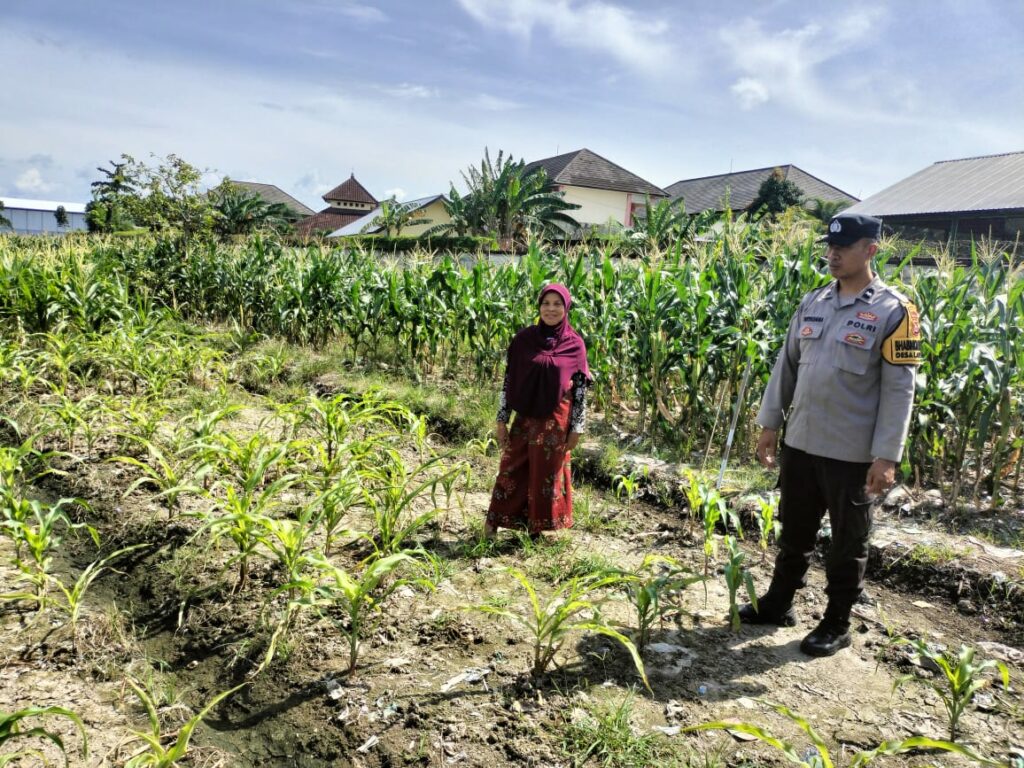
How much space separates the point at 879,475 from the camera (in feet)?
8.69

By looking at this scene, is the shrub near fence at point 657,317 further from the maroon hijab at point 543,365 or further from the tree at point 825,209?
the tree at point 825,209

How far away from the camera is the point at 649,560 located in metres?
3.10

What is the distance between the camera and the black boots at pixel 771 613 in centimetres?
315

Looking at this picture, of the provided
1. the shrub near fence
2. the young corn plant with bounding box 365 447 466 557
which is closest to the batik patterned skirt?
the young corn plant with bounding box 365 447 466 557

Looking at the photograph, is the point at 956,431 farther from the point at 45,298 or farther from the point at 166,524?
the point at 45,298

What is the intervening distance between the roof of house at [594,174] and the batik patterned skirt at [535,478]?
110 ft

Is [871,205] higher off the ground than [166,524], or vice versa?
[871,205]

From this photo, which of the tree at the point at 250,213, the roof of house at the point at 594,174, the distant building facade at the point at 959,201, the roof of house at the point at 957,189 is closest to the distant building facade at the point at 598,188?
the roof of house at the point at 594,174

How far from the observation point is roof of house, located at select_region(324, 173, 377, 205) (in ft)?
166

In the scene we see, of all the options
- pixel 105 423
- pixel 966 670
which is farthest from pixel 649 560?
pixel 105 423

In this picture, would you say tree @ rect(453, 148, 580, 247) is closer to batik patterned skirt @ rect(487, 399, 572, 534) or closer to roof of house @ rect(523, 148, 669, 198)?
roof of house @ rect(523, 148, 669, 198)

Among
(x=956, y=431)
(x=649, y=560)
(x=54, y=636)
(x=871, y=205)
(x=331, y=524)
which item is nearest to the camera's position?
(x=54, y=636)

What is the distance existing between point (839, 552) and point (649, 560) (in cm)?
79

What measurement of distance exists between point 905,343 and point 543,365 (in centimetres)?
166
